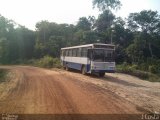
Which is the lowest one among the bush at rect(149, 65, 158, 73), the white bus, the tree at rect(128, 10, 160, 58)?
the bush at rect(149, 65, 158, 73)

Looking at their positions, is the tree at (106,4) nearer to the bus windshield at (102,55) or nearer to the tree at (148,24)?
the tree at (148,24)

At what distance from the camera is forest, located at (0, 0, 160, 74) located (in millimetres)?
55350

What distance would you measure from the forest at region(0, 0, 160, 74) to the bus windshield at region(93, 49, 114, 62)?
2213 cm

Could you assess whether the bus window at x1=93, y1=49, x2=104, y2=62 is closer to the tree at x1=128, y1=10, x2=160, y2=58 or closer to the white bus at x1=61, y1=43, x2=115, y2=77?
the white bus at x1=61, y1=43, x2=115, y2=77

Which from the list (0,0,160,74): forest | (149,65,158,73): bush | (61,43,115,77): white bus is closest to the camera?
(61,43,115,77): white bus

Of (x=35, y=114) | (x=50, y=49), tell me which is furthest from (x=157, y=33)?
(x=35, y=114)

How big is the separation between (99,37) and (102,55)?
110 ft

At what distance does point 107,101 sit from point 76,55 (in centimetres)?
1765

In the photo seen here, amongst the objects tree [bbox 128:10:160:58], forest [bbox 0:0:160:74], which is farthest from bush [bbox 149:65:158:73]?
tree [bbox 128:10:160:58]

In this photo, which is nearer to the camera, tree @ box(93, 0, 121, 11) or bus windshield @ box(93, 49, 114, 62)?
bus windshield @ box(93, 49, 114, 62)

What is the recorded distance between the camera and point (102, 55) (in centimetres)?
2475

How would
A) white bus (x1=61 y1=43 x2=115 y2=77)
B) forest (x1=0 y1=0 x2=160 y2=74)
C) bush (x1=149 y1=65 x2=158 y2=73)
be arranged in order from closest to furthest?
1. white bus (x1=61 y1=43 x2=115 y2=77)
2. bush (x1=149 y1=65 x2=158 y2=73)
3. forest (x1=0 y1=0 x2=160 y2=74)

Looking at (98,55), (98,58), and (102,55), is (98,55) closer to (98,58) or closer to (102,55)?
(98,58)

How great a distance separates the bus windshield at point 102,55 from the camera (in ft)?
80.6
